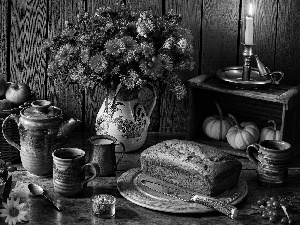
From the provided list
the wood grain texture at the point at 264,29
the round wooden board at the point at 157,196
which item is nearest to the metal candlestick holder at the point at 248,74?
the wood grain texture at the point at 264,29

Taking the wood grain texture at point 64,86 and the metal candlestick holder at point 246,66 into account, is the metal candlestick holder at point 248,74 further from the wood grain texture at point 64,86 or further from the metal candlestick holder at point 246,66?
the wood grain texture at point 64,86

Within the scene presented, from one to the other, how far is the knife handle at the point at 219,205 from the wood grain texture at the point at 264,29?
80cm

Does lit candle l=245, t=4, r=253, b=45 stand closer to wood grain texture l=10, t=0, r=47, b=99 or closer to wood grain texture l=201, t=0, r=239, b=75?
wood grain texture l=201, t=0, r=239, b=75

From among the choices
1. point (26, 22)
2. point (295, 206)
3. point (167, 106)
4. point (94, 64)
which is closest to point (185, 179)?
point (295, 206)

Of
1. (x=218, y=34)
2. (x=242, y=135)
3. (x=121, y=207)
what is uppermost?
(x=218, y=34)

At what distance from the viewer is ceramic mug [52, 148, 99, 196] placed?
178 centimetres

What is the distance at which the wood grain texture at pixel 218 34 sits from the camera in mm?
2342

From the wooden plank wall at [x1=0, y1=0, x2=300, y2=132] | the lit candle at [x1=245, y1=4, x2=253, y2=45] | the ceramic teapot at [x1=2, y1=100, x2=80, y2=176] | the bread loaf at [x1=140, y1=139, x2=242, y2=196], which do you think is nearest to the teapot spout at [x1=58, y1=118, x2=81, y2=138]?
the ceramic teapot at [x1=2, y1=100, x2=80, y2=176]

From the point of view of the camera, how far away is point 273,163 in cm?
191

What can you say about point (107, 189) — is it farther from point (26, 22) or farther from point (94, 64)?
point (26, 22)

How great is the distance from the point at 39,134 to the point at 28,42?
526 mm

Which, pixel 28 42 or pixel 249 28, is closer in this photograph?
pixel 249 28

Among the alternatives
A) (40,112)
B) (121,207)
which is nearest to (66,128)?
(40,112)

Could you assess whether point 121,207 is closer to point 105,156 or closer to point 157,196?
point 157,196
